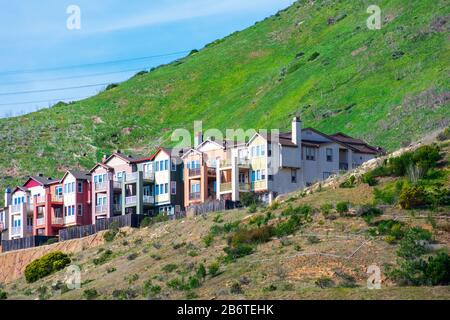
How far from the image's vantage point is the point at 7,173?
547ft

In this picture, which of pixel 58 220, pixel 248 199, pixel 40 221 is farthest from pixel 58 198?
pixel 248 199

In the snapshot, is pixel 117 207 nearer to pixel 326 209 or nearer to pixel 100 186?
pixel 100 186

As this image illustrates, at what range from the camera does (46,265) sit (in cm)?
9906

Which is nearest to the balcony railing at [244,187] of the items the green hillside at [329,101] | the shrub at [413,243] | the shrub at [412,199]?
the green hillside at [329,101]

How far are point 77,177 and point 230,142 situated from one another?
49.0 ft

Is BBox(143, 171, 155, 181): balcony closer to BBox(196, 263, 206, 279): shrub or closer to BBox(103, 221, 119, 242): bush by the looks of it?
BBox(103, 221, 119, 242): bush

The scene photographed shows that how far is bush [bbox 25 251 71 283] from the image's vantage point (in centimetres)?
9781

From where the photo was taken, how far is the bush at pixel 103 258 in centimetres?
9419

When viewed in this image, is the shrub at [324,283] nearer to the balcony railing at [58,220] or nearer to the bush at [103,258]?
the bush at [103,258]

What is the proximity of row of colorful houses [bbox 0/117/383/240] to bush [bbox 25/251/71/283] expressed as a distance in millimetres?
10230

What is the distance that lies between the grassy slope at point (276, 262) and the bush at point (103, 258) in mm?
483

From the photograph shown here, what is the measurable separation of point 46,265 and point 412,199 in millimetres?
31629

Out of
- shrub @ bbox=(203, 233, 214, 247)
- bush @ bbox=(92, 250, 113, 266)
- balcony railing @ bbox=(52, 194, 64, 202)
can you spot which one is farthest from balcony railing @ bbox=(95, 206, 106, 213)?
shrub @ bbox=(203, 233, 214, 247)
